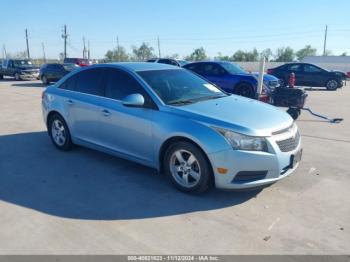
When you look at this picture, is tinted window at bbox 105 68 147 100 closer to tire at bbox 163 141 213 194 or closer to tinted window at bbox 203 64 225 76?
tire at bbox 163 141 213 194

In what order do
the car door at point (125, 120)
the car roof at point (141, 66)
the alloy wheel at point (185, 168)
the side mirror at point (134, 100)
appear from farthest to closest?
the car roof at point (141, 66) → the car door at point (125, 120) → the side mirror at point (134, 100) → the alloy wheel at point (185, 168)

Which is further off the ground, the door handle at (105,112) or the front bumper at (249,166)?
the door handle at (105,112)

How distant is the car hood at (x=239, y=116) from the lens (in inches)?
162

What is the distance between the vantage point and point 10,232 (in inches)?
142

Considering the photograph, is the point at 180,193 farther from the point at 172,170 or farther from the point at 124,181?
the point at 124,181

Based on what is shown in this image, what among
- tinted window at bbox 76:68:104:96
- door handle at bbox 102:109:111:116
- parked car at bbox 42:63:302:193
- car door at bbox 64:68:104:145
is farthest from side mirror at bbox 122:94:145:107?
tinted window at bbox 76:68:104:96

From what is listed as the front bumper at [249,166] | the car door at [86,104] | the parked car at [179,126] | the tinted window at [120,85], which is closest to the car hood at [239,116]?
the parked car at [179,126]

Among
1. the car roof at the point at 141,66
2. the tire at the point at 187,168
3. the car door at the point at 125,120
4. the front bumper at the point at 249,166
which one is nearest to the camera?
the front bumper at the point at 249,166

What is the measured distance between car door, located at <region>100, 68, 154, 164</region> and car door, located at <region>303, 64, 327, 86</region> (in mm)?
17369

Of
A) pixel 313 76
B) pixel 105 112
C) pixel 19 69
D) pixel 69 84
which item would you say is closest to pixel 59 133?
pixel 69 84

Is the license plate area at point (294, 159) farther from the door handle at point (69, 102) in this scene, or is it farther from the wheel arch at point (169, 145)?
the door handle at point (69, 102)

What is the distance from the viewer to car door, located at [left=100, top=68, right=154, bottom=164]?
4.75 m

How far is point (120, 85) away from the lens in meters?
5.25

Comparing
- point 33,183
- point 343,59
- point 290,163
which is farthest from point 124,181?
point 343,59
